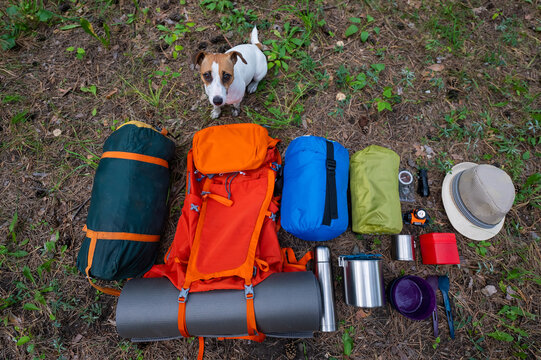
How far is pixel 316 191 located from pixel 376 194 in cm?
67

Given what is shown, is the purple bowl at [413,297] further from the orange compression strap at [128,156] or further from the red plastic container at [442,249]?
the orange compression strap at [128,156]

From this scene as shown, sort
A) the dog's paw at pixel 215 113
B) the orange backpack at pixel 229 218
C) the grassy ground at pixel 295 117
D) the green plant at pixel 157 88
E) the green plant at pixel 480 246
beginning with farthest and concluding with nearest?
1. the green plant at pixel 157 88
2. the dog's paw at pixel 215 113
3. the green plant at pixel 480 246
4. the grassy ground at pixel 295 117
5. the orange backpack at pixel 229 218

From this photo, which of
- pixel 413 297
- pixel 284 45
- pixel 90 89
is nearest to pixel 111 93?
pixel 90 89

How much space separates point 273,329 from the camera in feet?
8.43

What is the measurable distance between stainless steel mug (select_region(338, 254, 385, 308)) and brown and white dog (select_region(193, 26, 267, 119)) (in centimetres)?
236

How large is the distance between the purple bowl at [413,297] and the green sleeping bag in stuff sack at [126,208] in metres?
2.84

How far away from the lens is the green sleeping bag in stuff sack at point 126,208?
262cm

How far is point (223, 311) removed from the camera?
2.54 meters

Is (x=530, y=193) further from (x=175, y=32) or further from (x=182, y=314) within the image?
(x=175, y=32)

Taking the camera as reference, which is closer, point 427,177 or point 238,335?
point 238,335

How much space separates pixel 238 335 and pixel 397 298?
6.17 ft

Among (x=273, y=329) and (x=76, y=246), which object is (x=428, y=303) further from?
(x=76, y=246)

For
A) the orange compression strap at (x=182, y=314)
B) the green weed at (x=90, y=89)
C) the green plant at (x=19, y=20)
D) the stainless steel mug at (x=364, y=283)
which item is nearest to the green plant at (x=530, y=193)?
the stainless steel mug at (x=364, y=283)

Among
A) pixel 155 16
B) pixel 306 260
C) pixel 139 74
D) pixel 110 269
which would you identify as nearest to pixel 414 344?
pixel 306 260
